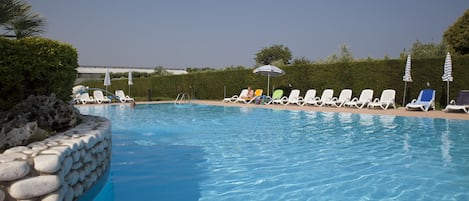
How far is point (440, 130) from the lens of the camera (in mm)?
7719

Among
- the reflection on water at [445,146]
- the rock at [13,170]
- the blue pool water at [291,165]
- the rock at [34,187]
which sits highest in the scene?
the rock at [13,170]

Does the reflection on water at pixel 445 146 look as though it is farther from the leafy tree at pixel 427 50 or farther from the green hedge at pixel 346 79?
the leafy tree at pixel 427 50

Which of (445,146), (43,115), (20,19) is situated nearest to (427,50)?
(445,146)

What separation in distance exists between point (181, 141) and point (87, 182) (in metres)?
3.49

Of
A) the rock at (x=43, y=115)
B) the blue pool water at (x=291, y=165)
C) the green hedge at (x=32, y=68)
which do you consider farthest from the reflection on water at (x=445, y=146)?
the green hedge at (x=32, y=68)

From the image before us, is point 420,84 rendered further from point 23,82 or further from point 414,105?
point 23,82

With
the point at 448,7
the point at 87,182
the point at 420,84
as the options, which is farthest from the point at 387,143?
the point at 448,7

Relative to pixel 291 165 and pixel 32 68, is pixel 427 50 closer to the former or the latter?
pixel 291 165

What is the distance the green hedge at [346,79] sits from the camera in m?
13.2

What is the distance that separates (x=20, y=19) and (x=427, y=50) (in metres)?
30.4

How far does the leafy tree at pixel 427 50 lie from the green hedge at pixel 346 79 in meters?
11.5

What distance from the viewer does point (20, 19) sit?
5.75 m

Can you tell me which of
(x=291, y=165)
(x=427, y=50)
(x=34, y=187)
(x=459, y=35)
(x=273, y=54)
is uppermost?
(x=273, y=54)

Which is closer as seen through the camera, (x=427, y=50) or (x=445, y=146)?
(x=445, y=146)
